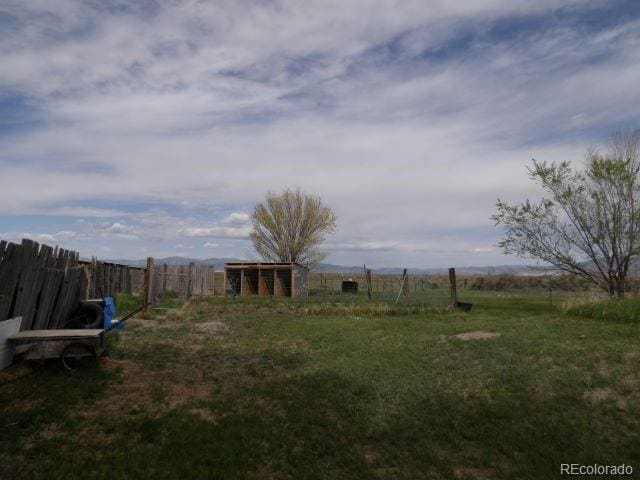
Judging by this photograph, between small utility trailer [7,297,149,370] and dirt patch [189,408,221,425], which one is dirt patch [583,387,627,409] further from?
small utility trailer [7,297,149,370]

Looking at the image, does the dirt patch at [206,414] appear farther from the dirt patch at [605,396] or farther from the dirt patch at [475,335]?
the dirt patch at [475,335]

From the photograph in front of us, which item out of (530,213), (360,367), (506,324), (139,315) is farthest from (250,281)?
(360,367)

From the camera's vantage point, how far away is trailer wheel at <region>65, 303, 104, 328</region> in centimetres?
859

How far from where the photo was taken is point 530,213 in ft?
59.3

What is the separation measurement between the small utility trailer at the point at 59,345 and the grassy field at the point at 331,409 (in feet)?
0.75

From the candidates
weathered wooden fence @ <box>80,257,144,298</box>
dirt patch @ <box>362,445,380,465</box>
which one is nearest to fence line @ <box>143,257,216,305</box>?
weathered wooden fence @ <box>80,257,144,298</box>

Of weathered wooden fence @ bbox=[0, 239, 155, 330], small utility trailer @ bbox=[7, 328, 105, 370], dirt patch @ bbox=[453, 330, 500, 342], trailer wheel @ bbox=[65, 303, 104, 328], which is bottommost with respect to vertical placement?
dirt patch @ bbox=[453, 330, 500, 342]

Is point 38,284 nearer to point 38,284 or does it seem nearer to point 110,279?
point 38,284

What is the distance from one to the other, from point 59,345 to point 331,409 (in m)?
4.18

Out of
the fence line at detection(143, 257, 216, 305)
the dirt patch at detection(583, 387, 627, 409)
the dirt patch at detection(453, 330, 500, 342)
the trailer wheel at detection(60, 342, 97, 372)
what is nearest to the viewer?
the dirt patch at detection(583, 387, 627, 409)

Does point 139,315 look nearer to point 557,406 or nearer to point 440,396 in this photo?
point 440,396

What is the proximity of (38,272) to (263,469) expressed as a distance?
521 centimetres

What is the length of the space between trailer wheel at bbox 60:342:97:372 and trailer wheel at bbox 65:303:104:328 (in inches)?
73.3

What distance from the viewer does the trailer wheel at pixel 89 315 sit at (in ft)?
28.2
